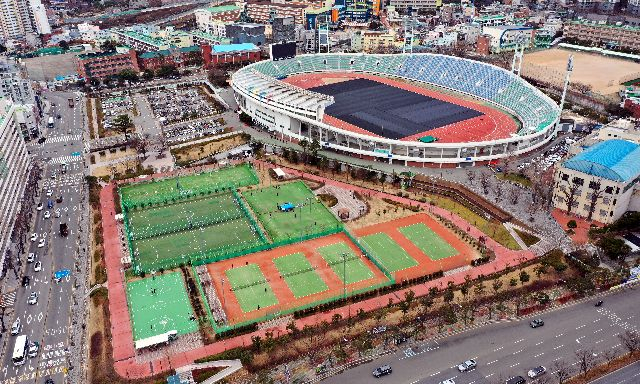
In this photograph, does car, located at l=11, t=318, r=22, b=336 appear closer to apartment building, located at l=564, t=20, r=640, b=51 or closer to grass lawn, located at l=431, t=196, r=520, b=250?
grass lawn, located at l=431, t=196, r=520, b=250

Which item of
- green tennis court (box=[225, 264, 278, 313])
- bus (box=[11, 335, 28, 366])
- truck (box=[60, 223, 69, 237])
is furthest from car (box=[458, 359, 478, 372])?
truck (box=[60, 223, 69, 237])

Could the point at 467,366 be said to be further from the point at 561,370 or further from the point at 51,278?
the point at 51,278

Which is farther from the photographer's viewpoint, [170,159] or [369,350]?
[170,159]

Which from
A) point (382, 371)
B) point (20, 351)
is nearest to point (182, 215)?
point (20, 351)

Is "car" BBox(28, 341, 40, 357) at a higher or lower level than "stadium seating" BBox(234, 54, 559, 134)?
lower

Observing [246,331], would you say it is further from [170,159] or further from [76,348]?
[170,159]

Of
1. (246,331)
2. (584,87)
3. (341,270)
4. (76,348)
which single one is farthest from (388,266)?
(584,87)

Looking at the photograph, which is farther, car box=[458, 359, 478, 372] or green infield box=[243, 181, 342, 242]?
green infield box=[243, 181, 342, 242]
